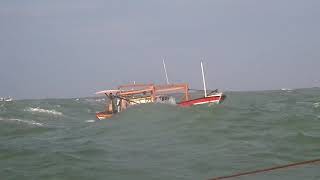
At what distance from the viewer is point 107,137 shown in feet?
77.3

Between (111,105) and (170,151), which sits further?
(111,105)

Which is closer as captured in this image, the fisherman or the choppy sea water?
the choppy sea water

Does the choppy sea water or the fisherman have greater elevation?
the fisherman

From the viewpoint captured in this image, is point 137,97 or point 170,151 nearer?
point 170,151

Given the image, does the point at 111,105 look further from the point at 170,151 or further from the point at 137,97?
the point at 170,151

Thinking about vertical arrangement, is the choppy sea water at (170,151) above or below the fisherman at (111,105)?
below

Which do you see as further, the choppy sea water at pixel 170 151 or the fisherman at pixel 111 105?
the fisherman at pixel 111 105

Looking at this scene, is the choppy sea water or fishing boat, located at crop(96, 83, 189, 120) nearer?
the choppy sea water

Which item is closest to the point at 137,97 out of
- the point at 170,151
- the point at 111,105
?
the point at 111,105

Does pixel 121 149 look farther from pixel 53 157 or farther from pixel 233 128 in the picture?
pixel 233 128

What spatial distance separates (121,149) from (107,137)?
4.77 m

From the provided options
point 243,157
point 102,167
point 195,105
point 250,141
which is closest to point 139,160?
point 102,167

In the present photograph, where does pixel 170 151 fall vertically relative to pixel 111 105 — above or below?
below

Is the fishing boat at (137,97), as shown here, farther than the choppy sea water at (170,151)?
Yes
